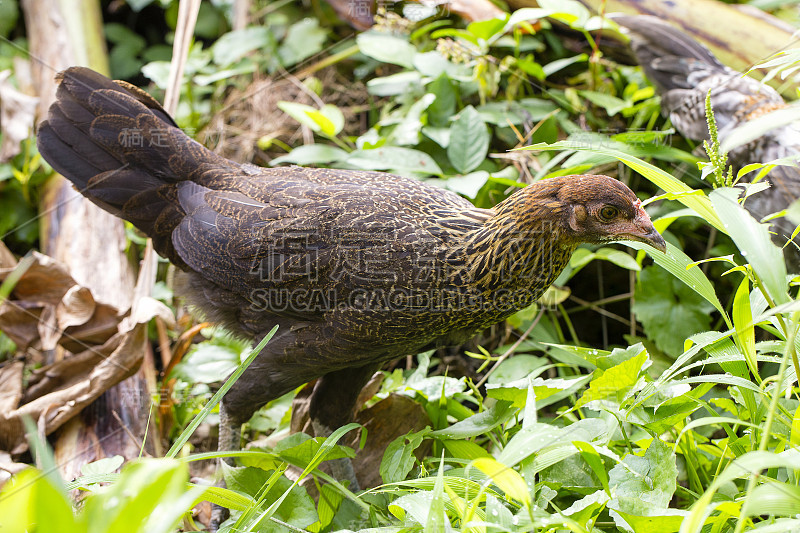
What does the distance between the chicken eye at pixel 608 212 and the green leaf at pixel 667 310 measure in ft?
3.85

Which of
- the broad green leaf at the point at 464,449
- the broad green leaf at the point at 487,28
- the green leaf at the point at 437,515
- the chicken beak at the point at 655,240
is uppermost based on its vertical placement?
the broad green leaf at the point at 487,28

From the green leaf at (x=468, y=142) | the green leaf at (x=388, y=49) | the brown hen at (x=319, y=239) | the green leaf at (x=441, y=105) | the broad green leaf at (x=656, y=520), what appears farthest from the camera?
the green leaf at (x=388, y=49)

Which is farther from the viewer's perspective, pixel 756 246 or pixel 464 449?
pixel 464 449

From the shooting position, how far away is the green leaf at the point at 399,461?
217cm

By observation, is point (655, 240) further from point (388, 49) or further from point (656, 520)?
point (388, 49)

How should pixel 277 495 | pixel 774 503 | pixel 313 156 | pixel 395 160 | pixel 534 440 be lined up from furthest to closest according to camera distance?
1. pixel 313 156
2. pixel 395 160
3. pixel 277 495
4. pixel 534 440
5. pixel 774 503

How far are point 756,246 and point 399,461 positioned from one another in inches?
52.3

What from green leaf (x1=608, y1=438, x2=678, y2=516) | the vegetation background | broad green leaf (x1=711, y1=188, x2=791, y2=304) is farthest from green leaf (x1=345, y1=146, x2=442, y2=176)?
broad green leaf (x1=711, y1=188, x2=791, y2=304)

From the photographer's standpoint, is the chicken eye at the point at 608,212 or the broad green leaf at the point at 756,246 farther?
the chicken eye at the point at 608,212

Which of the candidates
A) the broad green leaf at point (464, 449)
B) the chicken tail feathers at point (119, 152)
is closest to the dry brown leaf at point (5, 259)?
the chicken tail feathers at point (119, 152)

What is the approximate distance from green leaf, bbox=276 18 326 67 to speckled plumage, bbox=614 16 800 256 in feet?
7.25

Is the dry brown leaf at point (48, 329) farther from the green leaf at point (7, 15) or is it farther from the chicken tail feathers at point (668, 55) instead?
the chicken tail feathers at point (668, 55)

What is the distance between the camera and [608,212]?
83.6 inches

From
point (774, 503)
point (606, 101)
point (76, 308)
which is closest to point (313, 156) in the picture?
point (76, 308)
